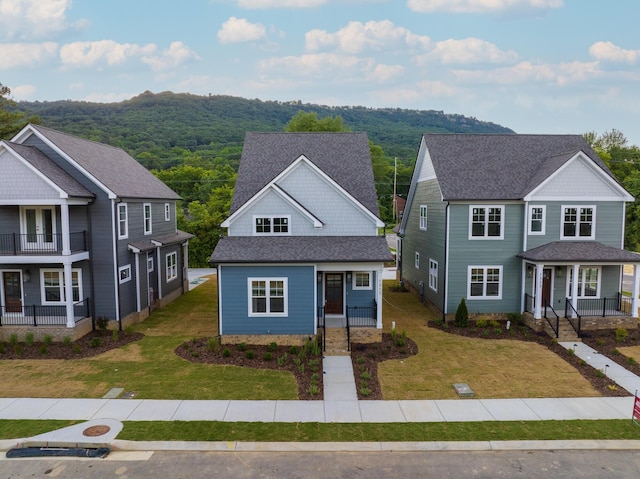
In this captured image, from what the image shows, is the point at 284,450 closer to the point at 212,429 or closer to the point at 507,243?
the point at 212,429

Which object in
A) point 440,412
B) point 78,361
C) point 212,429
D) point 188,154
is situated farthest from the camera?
point 188,154

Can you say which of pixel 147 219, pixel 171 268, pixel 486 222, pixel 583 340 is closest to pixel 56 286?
pixel 147 219

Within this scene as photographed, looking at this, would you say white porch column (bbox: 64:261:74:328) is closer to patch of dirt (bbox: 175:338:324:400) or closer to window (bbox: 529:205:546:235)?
patch of dirt (bbox: 175:338:324:400)

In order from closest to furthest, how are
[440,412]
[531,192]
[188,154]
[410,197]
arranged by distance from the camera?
1. [440,412]
2. [531,192]
3. [410,197]
4. [188,154]

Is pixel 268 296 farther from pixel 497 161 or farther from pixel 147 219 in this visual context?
pixel 497 161

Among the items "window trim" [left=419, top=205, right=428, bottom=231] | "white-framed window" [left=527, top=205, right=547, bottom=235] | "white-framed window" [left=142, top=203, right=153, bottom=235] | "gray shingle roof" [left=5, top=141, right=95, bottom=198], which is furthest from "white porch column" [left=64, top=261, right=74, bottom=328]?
"white-framed window" [left=527, top=205, right=547, bottom=235]

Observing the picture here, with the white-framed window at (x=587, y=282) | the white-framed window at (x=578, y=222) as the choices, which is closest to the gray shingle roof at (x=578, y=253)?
the white-framed window at (x=578, y=222)

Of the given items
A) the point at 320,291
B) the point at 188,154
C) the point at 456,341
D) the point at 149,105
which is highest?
the point at 149,105

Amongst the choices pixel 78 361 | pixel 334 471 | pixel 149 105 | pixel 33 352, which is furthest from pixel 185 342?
pixel 149 105
